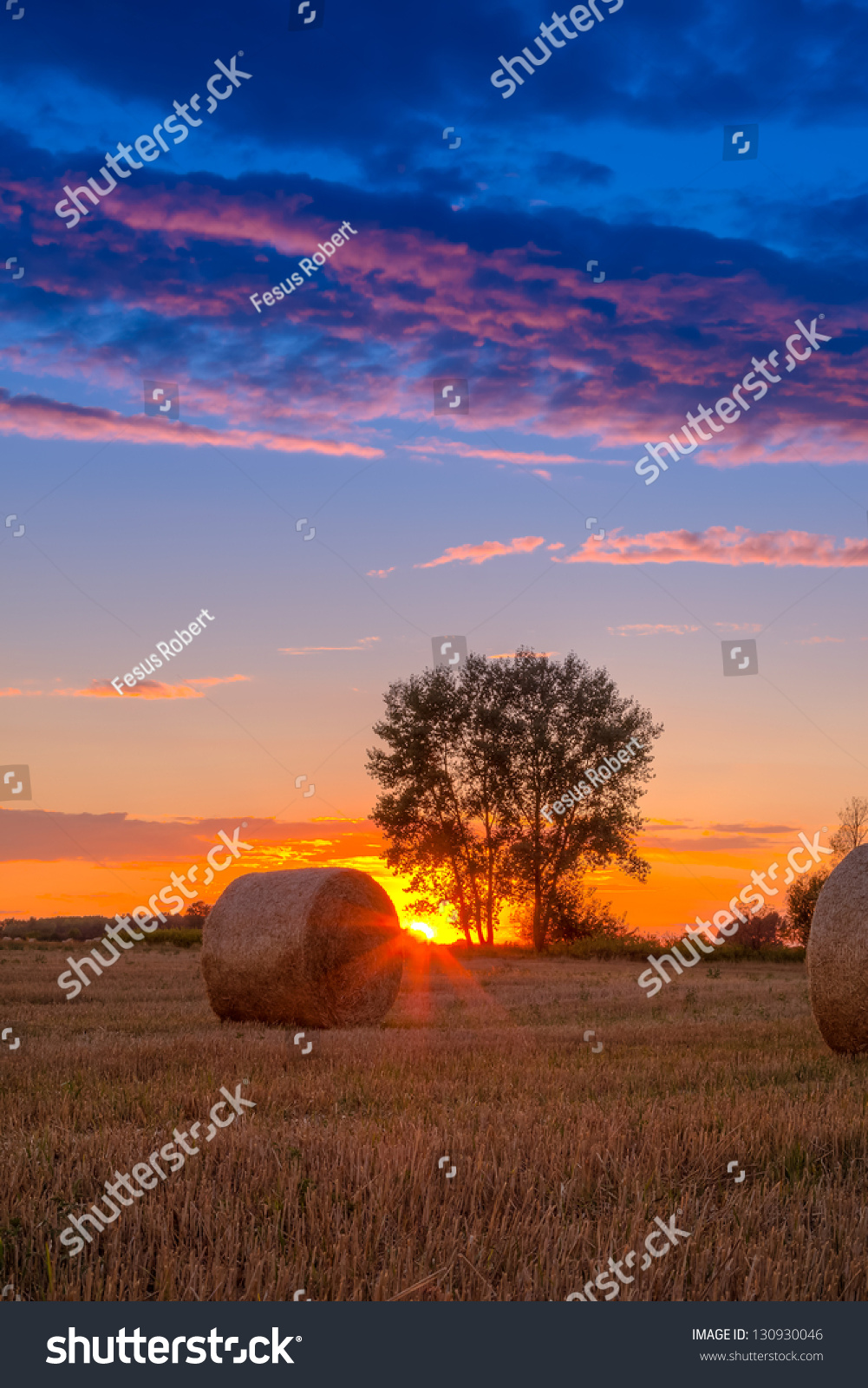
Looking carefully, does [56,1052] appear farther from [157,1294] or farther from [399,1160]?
[157,1294]

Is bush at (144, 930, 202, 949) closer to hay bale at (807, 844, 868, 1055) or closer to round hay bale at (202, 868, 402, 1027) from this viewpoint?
round hay bale at (202, 868, 402, 1027)

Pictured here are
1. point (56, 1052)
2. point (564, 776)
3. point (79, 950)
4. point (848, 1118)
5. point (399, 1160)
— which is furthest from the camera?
point (564, 776)

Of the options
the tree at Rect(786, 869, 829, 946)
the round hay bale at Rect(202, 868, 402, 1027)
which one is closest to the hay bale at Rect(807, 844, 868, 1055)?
the round hay bale at Rect(202, 868, 402, 1027)

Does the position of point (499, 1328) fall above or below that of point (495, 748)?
below

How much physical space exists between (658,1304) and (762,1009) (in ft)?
45.3

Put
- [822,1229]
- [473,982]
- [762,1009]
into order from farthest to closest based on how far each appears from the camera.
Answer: [473,982]
[762,1009]
[822,1229]

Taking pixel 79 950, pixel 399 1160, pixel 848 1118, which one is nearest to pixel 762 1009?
pixel 848 1118

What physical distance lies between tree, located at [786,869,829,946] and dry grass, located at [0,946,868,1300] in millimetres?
35286

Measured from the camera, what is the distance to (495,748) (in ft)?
135

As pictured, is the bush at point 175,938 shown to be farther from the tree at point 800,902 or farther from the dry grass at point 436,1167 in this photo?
the tree at point 800,902

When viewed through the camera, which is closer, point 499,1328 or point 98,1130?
point 499,1328

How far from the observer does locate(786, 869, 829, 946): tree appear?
44.7m

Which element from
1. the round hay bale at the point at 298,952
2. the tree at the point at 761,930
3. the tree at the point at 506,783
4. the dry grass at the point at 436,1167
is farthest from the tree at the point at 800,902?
the dry grass at the point at 436,1167

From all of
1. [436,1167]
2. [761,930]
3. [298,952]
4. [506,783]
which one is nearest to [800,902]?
[761,930]
